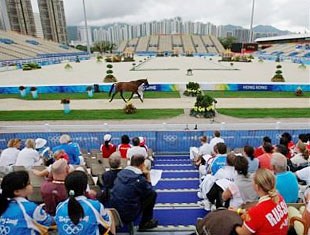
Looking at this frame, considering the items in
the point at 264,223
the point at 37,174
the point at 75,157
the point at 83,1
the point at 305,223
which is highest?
the point at 83,1

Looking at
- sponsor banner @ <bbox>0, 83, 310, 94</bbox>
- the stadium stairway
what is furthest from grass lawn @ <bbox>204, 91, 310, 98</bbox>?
the stadium stairway

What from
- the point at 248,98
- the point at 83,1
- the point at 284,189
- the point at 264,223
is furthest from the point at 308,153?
the point at 83,1

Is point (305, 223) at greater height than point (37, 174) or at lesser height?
greater

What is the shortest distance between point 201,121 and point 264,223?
32.2ft

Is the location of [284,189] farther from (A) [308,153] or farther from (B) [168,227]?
(A) [308,153]

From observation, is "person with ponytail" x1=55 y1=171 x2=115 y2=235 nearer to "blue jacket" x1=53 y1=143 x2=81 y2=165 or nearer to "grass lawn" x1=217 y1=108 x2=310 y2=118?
"blue jacket" x1=53 y1=143 x2=81 y2=165

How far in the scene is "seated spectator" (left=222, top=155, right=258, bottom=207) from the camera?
3287mm

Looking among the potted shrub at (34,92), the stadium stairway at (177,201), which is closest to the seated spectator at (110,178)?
the stadium stairway at (177,201)

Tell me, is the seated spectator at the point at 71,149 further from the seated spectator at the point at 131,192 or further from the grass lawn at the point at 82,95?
the grass lawn at the point at 82,95

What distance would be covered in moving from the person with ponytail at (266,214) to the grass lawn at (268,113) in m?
10.8

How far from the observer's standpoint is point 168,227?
3.56 m

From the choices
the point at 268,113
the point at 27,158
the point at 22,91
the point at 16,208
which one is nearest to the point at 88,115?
the point at 27,158

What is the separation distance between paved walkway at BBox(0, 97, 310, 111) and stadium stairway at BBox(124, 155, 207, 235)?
857 centimetres

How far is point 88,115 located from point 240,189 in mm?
10833
